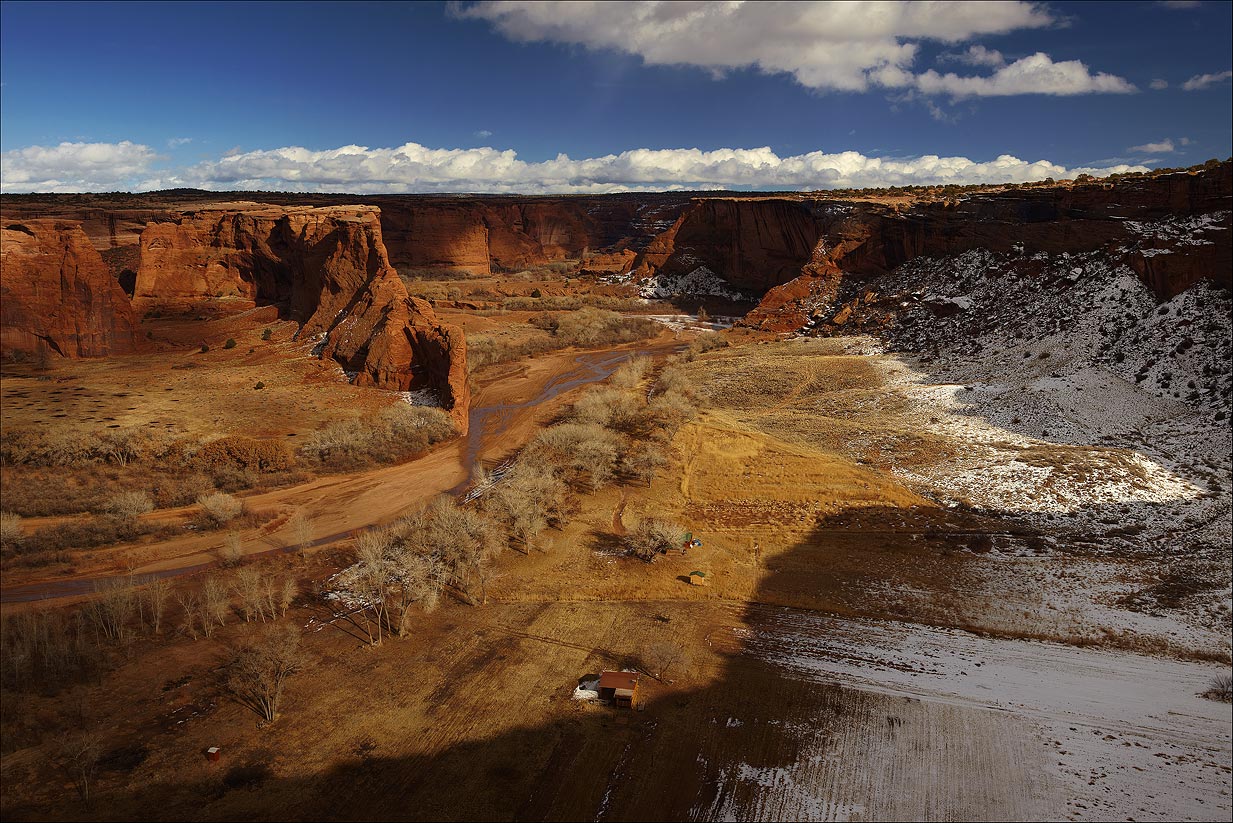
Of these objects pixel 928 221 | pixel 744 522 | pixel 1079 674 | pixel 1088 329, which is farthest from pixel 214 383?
pixel 928 221

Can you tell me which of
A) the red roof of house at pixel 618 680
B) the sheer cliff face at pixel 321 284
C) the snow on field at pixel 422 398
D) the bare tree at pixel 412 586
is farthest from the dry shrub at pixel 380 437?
the red roof of house at pixel 618 680

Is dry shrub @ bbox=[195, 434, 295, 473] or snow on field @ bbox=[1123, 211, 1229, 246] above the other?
snow on field @ bbox=[1123, 211, 1229, 246]

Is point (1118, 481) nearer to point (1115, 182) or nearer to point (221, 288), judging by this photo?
point (1115, 182)

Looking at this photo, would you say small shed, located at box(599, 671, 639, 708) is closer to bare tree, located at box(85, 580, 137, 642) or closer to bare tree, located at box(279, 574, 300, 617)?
bare tree, located at box(279, 574, 300, 617)

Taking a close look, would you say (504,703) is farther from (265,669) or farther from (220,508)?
(220,508)

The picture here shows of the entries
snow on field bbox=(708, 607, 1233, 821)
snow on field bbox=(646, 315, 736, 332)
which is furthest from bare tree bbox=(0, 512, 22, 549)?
snow on field bbox=(646, 315, 736, 332)

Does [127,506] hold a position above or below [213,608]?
above

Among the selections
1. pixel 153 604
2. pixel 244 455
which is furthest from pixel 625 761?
pixel 244 455
